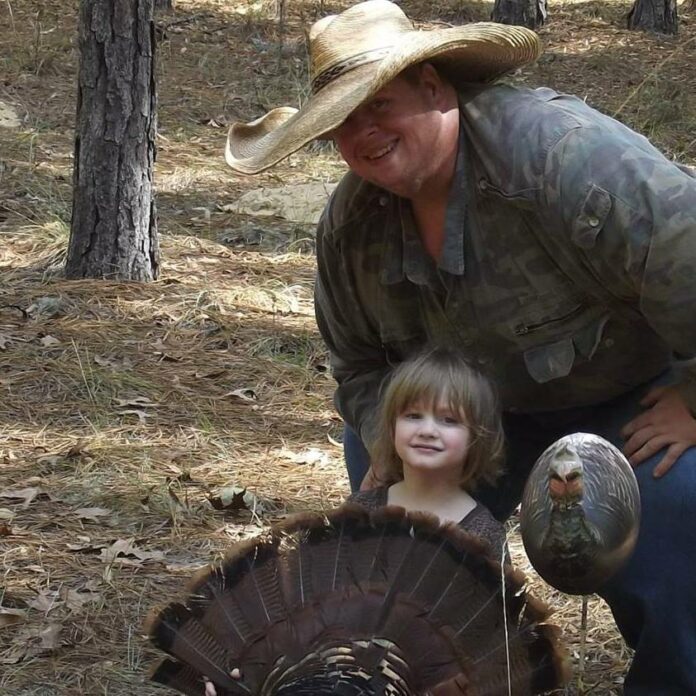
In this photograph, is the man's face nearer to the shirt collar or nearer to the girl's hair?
the shirt collar

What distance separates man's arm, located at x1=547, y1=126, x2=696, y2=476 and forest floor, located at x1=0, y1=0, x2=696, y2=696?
1.19 metres

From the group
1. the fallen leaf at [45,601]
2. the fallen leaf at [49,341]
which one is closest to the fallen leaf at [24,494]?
the fallen leaf at [45,601]

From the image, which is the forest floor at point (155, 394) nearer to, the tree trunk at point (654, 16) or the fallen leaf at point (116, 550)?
the fallen leaf at point (116, 550)

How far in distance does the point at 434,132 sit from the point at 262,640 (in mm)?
1224

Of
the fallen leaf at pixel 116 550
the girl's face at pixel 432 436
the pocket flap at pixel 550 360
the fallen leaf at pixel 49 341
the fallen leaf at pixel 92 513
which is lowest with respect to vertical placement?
the fallen leaf at pixel 92 513

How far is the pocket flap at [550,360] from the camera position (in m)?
3.18

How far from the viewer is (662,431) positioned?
311 centimetres

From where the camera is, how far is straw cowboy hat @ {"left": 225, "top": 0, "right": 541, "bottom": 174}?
2.98 m

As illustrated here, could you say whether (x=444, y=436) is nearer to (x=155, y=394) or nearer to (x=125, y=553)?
(x=125, y=553)

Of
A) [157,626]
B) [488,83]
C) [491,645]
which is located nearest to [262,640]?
[157,626]

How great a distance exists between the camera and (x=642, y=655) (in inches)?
123

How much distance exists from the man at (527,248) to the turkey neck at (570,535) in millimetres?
787

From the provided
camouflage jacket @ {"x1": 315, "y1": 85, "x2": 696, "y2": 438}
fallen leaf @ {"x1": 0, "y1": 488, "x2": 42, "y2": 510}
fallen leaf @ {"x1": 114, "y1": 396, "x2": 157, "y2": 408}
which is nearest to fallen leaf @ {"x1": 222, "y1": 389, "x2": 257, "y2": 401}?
fallen leaf @ {"x1": 114, "y1": 396, "x2": 157, "y2": 408}

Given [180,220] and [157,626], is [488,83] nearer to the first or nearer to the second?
[157,626]
